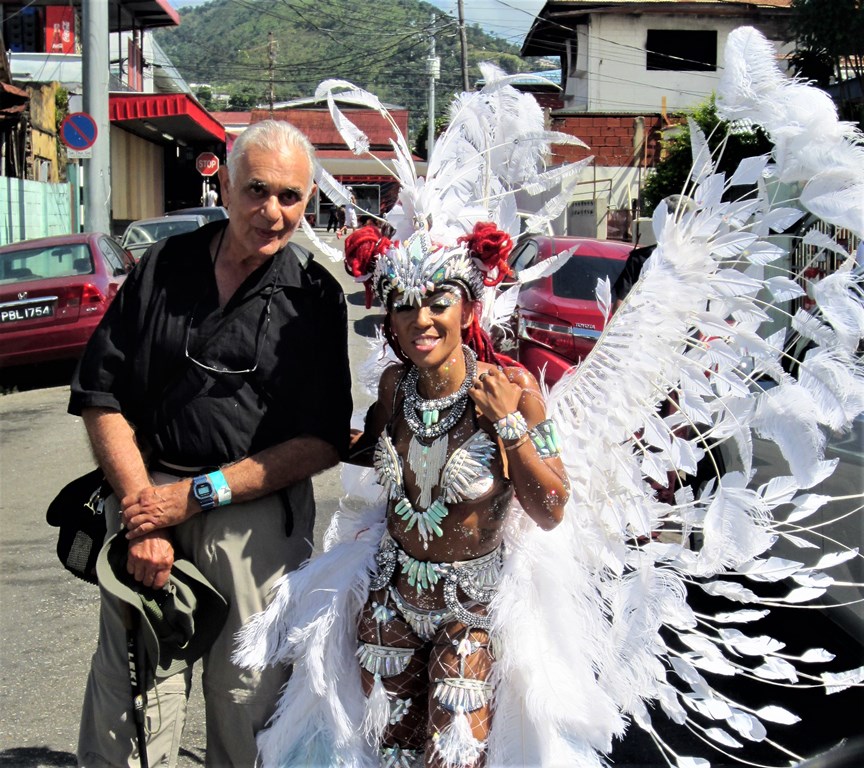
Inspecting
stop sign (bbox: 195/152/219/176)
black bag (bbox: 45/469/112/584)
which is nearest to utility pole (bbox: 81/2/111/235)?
black bag (bbox: 45/469/112/584)

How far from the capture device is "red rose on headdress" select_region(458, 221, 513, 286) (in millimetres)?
2436

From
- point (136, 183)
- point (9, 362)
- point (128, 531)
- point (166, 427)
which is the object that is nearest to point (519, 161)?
point (166, 427)

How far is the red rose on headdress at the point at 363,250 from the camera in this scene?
8.36ft

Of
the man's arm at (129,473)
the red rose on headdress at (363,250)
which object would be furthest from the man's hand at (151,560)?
the red rose on headdress at (363,250)

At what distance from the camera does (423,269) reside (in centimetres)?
243

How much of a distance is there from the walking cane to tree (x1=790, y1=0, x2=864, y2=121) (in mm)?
20207

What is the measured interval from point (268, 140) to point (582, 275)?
5.54 m

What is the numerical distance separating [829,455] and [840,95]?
69.5ft

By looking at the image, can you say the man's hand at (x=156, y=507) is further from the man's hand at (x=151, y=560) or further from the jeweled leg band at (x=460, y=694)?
the jeweled leg band at (x=460, y=694)

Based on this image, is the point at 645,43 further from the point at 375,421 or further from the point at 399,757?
the point at 399,757

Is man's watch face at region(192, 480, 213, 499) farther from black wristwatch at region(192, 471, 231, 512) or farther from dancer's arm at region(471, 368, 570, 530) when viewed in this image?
dancer's arm at region(471, 368, 570, 530)

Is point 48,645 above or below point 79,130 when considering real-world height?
below

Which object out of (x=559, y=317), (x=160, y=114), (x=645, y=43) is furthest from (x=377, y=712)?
(x=645, y=43)

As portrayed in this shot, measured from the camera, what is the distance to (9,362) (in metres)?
10.3
